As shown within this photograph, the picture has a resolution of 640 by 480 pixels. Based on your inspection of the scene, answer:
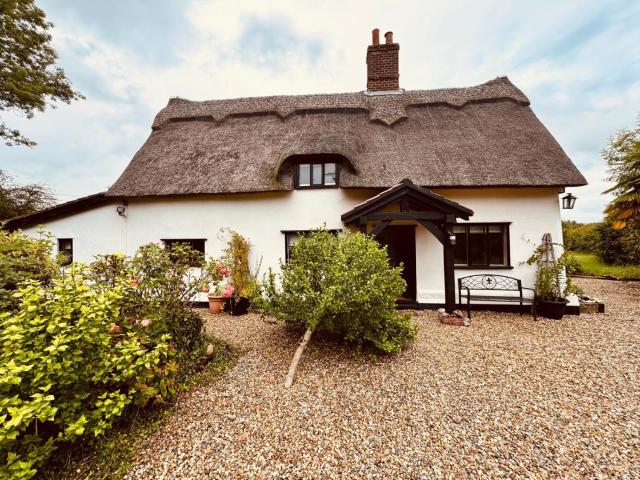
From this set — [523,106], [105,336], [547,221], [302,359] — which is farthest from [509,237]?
[105,336]

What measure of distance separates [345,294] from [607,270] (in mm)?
17972

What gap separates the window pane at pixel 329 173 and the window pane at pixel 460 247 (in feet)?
13.2

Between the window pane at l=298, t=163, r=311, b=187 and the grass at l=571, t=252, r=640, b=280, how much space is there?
11866mm

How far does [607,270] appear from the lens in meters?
13.0

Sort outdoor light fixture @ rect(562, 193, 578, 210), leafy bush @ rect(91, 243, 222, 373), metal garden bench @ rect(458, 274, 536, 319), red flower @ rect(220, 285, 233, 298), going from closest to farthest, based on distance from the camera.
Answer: leafy bush @ rect(91, 243, 222, 373) < outdoor light fixture @ rect(562, 193, 578, 210) < metal garden bench @ rect(458, 274, 536, 319) < red flower @ rect(220, 285, 233, 298)

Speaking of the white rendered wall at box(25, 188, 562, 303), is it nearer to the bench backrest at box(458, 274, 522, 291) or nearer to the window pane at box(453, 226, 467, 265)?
the bench backrest at box(458, 274, 522, 291)

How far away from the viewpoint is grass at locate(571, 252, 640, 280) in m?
11.5

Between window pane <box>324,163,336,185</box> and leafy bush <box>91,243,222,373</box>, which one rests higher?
window pane <box>324,163,336,185</box>

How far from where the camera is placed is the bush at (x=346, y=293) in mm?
3721

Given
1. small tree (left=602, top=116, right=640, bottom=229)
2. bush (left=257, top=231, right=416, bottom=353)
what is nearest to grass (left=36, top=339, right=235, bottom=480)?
bush (left=257, top=231, right=416, bottom=353)

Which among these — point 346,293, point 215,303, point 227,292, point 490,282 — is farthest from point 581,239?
point 215,303

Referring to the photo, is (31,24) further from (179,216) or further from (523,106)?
(523,106)

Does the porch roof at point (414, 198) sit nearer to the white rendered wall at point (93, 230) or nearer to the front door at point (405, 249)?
the front door at point (405, 249)

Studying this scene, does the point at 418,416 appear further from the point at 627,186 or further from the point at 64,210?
the point at 627,186
